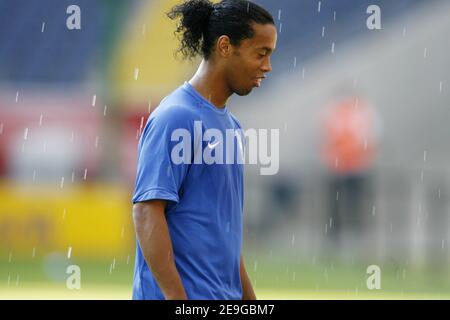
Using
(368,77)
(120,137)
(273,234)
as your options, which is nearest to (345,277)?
(273,234)

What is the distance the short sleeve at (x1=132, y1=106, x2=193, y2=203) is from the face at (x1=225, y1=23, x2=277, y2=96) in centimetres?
27

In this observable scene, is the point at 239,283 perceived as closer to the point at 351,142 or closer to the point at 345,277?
the point at 345,277

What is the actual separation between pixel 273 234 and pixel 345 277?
410 centimetres

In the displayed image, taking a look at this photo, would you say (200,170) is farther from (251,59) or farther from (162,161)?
(251,59)

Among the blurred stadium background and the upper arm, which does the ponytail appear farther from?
the blurred stadium background

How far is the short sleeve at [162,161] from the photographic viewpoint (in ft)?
10.7

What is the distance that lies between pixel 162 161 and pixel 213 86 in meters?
0.39

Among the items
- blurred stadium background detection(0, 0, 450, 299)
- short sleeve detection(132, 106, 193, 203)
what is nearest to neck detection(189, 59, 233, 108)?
short sleeve detection(132, 106, 193, 203)

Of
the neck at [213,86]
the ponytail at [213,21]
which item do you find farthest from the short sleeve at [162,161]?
the ponytail at [213,21]

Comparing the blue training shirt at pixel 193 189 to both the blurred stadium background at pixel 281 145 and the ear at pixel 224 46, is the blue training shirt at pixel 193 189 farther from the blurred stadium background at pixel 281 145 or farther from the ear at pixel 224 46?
the blurred stadium background at pixel 281 145

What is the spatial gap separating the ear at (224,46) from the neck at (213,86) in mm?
54

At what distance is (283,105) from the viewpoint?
2034 centimetres

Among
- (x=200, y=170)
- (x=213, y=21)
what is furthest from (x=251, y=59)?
(x=200, y=170)

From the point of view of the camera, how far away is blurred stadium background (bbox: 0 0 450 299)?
45.1 ft
